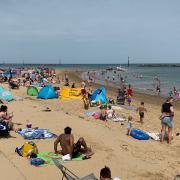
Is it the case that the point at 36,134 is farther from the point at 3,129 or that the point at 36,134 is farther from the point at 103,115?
the point at 103,115

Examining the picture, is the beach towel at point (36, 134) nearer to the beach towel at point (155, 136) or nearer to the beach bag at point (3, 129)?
the beach bag at point (3, 129)

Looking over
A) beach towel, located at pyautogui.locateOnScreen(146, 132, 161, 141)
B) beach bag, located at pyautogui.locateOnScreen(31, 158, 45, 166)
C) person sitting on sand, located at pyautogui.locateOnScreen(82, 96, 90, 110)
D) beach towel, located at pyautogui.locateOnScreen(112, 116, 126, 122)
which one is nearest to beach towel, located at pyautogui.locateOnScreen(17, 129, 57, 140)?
beach bag, located at pyautogui.locateOnScreen(31, 158, 45, 166)

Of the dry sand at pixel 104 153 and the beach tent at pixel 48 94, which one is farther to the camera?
the beach tent at pixel 48 94

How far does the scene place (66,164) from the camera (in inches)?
354

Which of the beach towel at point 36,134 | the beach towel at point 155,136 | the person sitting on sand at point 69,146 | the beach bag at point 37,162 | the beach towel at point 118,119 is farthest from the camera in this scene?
the beach towel at point 118,119

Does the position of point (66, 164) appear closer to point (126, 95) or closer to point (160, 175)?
point (160, 175)

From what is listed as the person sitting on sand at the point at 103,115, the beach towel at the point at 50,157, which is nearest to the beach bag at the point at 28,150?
the beach towel at the point at 50,157

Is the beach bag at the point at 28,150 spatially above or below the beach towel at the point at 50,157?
above

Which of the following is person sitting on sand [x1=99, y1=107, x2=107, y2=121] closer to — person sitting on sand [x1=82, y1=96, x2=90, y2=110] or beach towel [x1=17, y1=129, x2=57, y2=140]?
person sitting on sand [x1=82, y1=96, x2=90, y2=110]

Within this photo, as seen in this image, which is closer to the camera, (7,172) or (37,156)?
(7,172)

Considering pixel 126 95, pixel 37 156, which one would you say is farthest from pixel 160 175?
pixel 126 95

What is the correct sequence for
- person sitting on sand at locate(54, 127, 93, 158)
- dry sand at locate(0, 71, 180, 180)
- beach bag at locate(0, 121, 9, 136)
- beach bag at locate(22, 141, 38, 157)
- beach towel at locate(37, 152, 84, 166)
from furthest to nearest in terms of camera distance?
beach bag at locate(0, 121, 9, 136) → person sitting on sand at locate(54, 127, 93, 158) → beach bag at locate(22, 141, 38, 157) → beach towel at locate(37, 152, 84, 166) → dry sand at locate(0, 71, 180, 180)

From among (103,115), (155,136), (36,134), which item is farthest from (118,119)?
(36,134)

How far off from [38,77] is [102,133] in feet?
97.8
